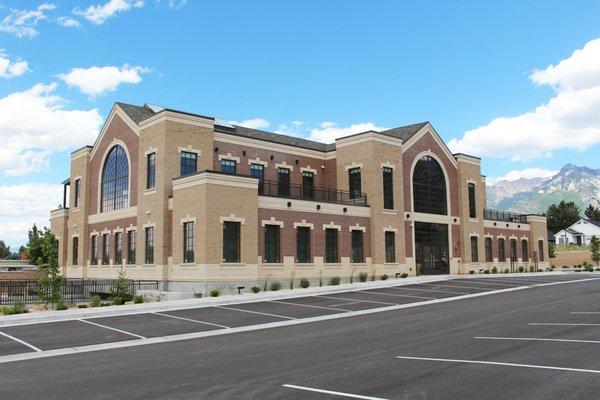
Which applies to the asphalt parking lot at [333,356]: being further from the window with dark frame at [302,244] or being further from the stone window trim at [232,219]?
the window with dark frame at [302,244]

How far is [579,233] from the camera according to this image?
103 metres

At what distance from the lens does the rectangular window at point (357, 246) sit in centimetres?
3716

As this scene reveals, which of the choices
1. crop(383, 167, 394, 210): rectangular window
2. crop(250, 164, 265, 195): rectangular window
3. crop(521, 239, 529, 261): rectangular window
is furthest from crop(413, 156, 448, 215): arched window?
crop(521, 239, 529, 261): rectangular window

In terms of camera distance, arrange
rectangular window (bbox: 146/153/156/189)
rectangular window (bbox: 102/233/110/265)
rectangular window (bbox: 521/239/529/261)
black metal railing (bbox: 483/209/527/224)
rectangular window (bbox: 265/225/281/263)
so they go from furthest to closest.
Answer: rectangular window (bbox: 521/239/529/261), black metal railing (bbox: 483/209/527/224), rectangular window (bbox: 102/233/110/265), rectangular window (bbox: 146/153/156/189), rectangular window (bbox: 265/225/281/263)

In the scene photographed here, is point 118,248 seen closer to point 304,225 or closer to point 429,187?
point 304,225

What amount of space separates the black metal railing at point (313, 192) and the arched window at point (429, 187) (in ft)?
18.6

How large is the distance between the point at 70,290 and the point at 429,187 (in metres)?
27.3

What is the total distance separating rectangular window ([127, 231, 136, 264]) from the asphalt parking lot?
14493mm

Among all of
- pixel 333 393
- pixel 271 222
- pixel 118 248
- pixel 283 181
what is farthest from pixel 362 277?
pixel 333 393

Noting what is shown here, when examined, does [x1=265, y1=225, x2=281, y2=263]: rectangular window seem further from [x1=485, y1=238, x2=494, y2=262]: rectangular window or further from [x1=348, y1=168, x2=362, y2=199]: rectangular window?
[x1=485, y1=238, x2=494, y2=262]: rectangular window

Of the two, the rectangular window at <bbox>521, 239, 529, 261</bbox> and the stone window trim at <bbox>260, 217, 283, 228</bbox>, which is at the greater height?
the stone window trim at <bbox>260, 217, 283, 228</bbox>

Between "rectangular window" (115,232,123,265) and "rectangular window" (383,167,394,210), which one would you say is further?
"rectangular window" (383,167,394,210)

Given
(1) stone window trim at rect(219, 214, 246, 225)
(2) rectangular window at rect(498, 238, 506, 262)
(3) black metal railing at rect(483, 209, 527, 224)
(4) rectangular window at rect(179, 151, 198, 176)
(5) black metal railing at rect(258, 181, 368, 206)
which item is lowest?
(2) rectangular window at rect(498, 238, 506, 262)

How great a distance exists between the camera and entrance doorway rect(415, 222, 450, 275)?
138 feet
